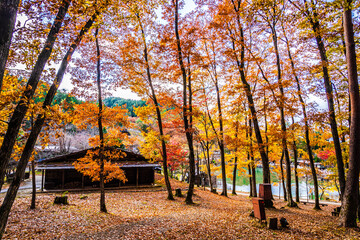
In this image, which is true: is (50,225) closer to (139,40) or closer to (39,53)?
(39,53)

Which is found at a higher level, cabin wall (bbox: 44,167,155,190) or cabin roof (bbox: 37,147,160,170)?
cabin roof (bbox: 37,147,160,170)

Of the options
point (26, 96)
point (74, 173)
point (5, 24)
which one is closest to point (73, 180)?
point (74, 173)

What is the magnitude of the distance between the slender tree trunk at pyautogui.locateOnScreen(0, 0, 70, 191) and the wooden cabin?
570 inches

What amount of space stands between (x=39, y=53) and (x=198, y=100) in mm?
14140

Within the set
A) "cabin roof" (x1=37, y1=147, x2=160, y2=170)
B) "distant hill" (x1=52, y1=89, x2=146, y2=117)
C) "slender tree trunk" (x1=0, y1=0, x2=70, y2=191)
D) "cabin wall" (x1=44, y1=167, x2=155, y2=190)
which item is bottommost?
"cabin wall" (x1=44, y1=167, x2=155, y2=190)

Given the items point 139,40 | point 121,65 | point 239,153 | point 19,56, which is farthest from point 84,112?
point 239,153

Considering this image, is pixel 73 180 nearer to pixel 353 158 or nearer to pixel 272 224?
pixel 272 224

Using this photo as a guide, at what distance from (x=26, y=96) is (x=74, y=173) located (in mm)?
18820

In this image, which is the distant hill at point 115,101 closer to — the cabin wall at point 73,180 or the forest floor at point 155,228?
the cabin wall at point 73,180

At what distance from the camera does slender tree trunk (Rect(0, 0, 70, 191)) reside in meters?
3.84

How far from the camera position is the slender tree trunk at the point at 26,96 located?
3842mm

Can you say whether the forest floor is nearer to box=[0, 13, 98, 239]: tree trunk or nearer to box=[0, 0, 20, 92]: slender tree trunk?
box=[0, 13, 98, 239]: tree trunk

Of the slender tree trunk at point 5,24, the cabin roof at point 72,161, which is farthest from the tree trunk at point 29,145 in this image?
the cabin roof at point 72,161

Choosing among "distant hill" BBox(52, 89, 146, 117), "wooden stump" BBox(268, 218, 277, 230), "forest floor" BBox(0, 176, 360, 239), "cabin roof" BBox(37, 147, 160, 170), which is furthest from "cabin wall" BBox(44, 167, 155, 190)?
"wooden stump" BBox(268, 218, 277, 230)
